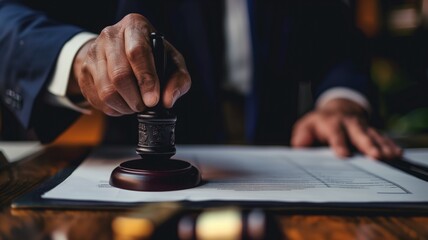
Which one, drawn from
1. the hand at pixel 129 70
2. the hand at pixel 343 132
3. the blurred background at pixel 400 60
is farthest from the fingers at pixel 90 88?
the blurred background at pixel 400 60

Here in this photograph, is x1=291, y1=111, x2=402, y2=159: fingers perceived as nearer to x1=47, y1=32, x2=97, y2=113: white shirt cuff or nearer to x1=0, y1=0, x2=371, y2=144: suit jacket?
x1=0, y1=0, x2=371, y2=144: suit jacket

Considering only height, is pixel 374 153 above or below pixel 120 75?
below

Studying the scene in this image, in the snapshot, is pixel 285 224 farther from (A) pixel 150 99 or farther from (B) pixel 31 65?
(B) pixel 31 65

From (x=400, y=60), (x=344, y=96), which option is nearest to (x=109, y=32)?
(x=344, y=96)

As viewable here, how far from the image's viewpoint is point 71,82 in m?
0.68

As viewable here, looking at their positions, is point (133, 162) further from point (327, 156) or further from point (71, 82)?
point (327, 156)

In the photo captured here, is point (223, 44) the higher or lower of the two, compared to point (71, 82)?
higher

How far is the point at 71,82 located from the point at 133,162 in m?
0.22

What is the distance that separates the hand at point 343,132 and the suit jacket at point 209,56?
10cm

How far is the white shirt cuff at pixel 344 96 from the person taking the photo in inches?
43.3

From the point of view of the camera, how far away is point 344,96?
111 centimetres

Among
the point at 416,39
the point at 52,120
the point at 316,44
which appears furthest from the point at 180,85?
the point at 416,39

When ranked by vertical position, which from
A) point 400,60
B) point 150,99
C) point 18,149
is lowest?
point 18,149

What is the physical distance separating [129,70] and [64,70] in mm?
245
